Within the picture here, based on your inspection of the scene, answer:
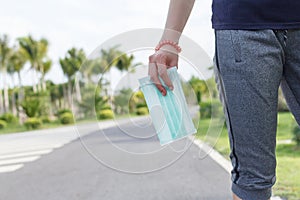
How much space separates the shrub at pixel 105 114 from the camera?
1.72 metres

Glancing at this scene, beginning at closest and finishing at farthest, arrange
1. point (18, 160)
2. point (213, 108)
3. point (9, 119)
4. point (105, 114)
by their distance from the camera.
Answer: point (213, 108), point (105, 114), point (18, 160), point (9, 119)

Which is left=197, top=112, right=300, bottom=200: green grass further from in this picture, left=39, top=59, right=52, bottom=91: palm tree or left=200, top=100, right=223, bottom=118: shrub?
left=39, top=59, right=52, bottom=91: palm tree

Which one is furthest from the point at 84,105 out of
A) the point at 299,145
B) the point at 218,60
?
the point at 299,145

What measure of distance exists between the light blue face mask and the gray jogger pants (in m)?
0.13

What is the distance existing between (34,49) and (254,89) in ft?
95.8

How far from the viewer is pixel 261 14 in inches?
38.0

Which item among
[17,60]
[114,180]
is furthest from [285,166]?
[17,60]

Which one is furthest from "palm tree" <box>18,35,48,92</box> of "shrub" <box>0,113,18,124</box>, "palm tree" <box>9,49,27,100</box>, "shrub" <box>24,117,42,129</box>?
"shrub" <box>24,117,42,129</box>

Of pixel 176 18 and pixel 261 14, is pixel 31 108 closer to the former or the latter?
pixel 176 18

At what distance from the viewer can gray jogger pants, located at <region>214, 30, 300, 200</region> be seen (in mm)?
943

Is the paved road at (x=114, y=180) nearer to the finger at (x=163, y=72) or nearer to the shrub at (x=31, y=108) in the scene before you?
the finger at (x=163, y=72)

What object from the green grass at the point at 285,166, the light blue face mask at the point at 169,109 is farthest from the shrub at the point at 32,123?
the light blue face mask at the point at 169,109

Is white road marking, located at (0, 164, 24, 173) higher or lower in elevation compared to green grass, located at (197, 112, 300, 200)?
lower

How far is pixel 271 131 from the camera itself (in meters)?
0.98
